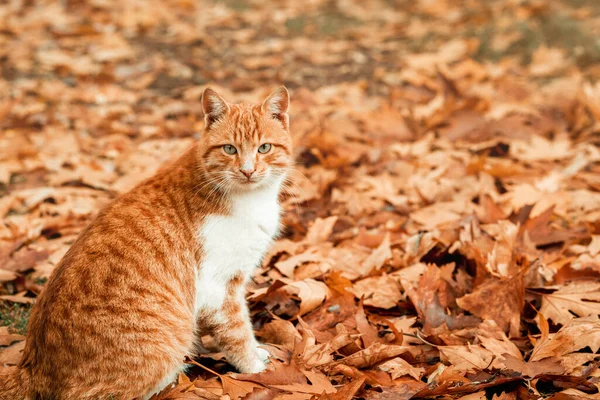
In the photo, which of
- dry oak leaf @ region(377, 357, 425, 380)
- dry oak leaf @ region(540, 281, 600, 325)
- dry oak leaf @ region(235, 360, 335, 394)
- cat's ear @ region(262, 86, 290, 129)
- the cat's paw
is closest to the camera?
dry oak leaf @ region(235, 360, 335, 394)

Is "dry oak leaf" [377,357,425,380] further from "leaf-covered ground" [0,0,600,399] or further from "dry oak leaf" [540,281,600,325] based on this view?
"dry oak leaf" [540,281,600,325]

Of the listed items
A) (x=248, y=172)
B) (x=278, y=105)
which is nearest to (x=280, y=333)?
(x=248, y=172)

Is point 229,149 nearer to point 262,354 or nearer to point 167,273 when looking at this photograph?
point 167,273

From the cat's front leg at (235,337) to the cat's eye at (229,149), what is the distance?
80 centimetres

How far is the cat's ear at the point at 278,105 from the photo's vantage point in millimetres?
3588

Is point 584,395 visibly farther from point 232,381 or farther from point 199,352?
point 199,352

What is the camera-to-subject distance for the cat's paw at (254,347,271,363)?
327cm

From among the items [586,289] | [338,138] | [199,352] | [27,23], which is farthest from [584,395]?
[27,23]

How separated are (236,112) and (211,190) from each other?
55 cm

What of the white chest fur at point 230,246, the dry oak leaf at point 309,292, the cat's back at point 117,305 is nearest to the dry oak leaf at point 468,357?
the dry oak leaf at point 309,292

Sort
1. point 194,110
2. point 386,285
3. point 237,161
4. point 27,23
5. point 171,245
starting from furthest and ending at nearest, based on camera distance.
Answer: point 27,23 < point 194,110 < point 386,285 < point 237,161 < point 171,245

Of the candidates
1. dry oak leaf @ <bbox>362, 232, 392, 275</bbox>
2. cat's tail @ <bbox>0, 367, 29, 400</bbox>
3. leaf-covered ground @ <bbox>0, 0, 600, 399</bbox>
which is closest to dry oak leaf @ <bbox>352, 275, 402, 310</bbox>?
leaf-covered ground @ <bbox>0, 0, 600, 399</bbox>

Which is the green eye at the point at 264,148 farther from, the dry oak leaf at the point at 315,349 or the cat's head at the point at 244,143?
the dry oak leaf at the point at 315,349

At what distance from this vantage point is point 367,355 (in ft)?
9.78
